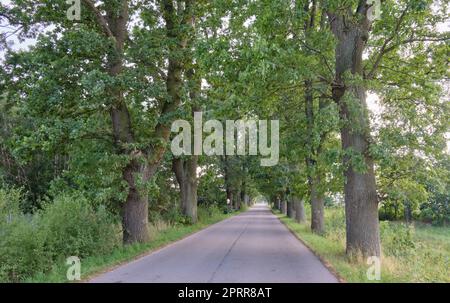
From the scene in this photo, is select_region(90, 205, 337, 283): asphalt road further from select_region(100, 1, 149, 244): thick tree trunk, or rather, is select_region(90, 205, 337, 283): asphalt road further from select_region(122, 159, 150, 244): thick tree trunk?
select_region(100, 1, 149, 244): thick tree trunk

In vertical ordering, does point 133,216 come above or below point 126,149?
below

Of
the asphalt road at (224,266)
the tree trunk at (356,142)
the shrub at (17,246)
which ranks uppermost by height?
the tree trunk at (356,142)

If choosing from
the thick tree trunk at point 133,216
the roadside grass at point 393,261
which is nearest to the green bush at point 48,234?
the thick tree trunk at point 133,216

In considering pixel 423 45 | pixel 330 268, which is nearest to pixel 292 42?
pixel 423 45

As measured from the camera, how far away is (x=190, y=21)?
17344 mm

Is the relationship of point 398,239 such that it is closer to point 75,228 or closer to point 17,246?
point 75,228

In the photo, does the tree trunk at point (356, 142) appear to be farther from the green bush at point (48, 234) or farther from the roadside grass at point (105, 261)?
the green bush at point (48, 234)

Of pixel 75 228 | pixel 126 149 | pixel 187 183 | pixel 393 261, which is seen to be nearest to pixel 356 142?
pixel 393 261

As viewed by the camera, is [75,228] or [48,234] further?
[75,228]

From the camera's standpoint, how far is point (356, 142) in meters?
11.6

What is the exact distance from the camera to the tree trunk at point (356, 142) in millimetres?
11219

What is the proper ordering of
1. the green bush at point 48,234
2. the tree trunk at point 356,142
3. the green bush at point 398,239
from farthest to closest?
the green bush at point 398,239
the tree trunk at point 356,142
the green bush at point 48,234

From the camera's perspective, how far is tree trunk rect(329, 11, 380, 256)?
11.2 meters

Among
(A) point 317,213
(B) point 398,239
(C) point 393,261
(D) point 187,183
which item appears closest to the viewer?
(C) point 393,261
